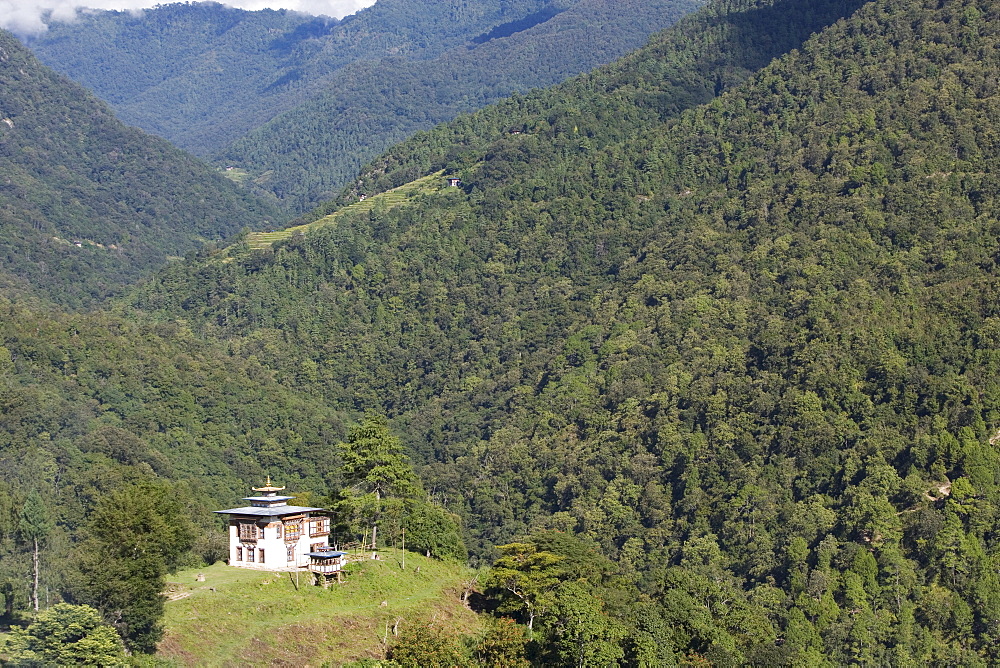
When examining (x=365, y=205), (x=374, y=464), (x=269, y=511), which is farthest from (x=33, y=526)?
(x=365, y=205)

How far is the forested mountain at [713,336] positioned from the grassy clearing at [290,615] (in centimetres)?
473

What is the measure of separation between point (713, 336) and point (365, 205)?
269 ft

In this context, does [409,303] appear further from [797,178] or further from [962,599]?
[962,599]

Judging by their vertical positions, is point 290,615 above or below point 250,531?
below

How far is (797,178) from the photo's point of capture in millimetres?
143375

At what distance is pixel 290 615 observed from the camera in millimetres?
51062

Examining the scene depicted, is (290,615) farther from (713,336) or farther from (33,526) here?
(713,336)

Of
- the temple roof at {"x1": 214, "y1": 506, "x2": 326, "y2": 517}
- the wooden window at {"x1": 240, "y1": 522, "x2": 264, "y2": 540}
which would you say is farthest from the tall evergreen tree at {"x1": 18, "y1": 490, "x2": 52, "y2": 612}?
the temple roof at {"x1": 214, "y1": 506, "x2": 326, "y2": 517}

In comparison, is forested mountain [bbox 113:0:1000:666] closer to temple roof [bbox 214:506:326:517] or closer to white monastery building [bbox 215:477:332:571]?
white monastery building [bbox 215:477:332:571]

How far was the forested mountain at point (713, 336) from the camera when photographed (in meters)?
88.8

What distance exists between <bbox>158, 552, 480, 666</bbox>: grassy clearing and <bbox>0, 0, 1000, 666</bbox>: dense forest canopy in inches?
116

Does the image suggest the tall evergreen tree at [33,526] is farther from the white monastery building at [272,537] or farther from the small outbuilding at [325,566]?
the small outbuilding at [325,566]

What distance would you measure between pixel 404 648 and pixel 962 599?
5234 cm

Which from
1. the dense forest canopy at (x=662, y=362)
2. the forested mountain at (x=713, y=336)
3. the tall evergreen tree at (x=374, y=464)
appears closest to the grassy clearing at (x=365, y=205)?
the dense forest canopy at (x=662, y=362)
